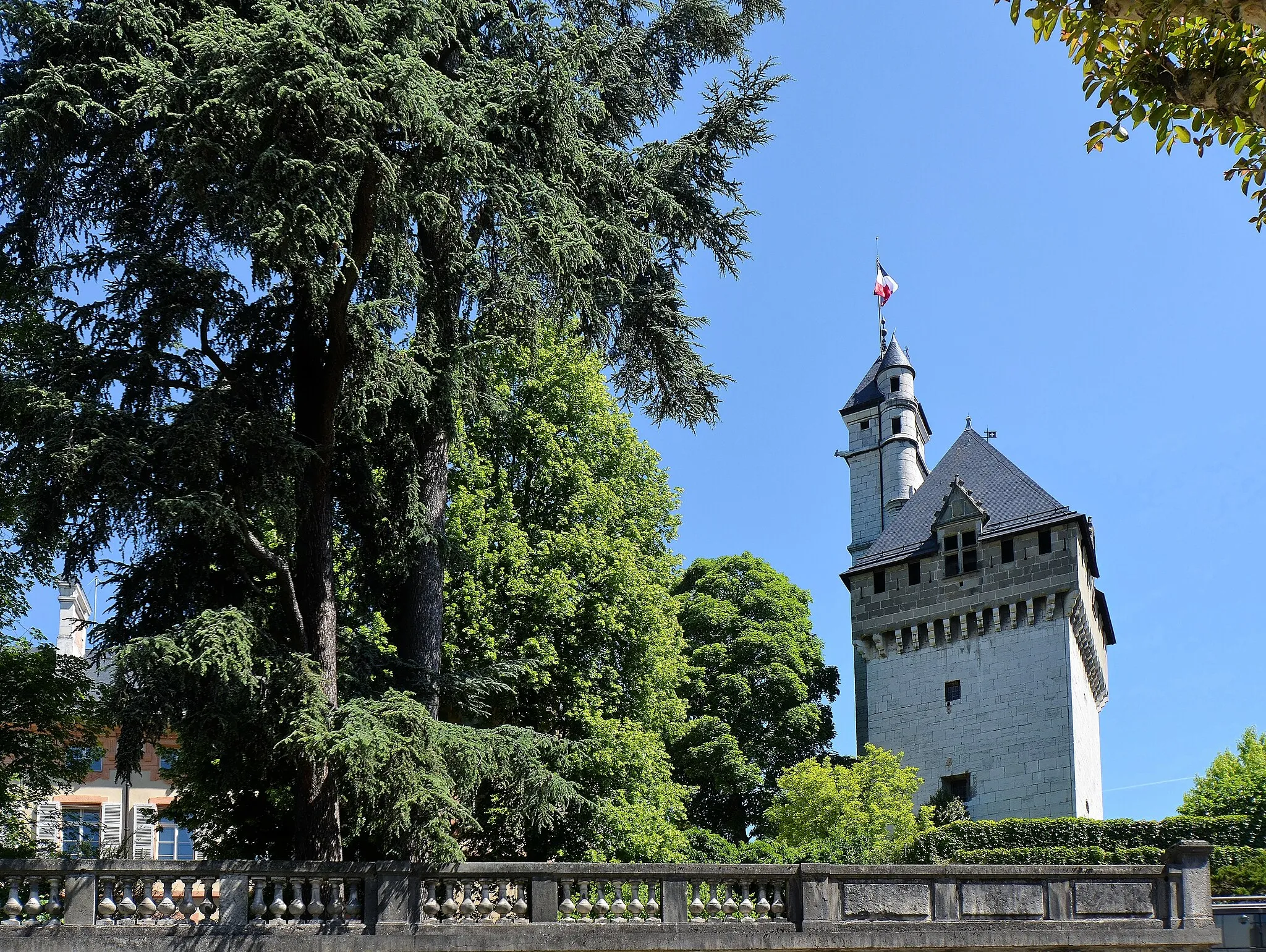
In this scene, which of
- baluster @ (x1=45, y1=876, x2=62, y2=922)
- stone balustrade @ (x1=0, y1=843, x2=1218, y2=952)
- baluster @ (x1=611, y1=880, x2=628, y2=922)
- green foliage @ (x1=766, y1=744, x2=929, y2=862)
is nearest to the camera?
baluster @ (x1=45, y1=876, x2=62, y2=922)

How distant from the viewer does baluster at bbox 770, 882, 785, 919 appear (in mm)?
13742

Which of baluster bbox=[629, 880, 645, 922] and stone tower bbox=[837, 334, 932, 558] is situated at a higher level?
stone tower bbox=[837, 334, 932, 558]

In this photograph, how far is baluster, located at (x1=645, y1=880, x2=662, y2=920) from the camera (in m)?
13.4

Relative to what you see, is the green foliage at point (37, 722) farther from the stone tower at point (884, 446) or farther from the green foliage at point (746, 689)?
the stone tower at point (884, 446)

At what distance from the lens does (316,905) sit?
12.5 metres

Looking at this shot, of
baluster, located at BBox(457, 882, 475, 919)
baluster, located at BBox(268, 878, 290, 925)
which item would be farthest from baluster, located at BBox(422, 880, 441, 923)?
baluster, located at BBox(268, 878, 290, 925)

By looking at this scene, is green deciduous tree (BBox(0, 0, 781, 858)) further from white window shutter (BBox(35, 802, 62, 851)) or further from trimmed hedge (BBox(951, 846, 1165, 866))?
trimmed hedge (BBox(951, 846, 1165, 866))

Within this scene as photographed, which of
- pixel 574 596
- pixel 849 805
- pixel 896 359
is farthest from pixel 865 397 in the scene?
pixel 574 596

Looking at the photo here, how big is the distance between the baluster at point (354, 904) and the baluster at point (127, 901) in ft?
5.74

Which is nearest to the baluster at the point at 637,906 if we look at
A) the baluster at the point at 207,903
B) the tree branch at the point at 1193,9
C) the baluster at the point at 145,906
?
the baluster at the point at 207,903

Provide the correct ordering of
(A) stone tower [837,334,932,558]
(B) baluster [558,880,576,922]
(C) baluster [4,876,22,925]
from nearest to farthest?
1. (C) baluster [4,876,22,925]
2. (B) baluster [558,880,576,922]
3. (A) stone tower [837,334,932,558]

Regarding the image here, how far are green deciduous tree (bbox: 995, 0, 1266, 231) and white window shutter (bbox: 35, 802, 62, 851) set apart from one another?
15.2m

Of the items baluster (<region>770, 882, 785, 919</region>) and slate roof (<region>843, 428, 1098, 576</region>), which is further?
slate roof (<region>843, 428, 1098, 576</region>)

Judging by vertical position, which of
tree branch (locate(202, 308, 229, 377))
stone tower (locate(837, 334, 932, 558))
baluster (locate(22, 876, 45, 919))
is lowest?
baluster (locate(22, 876, 45, 919))
